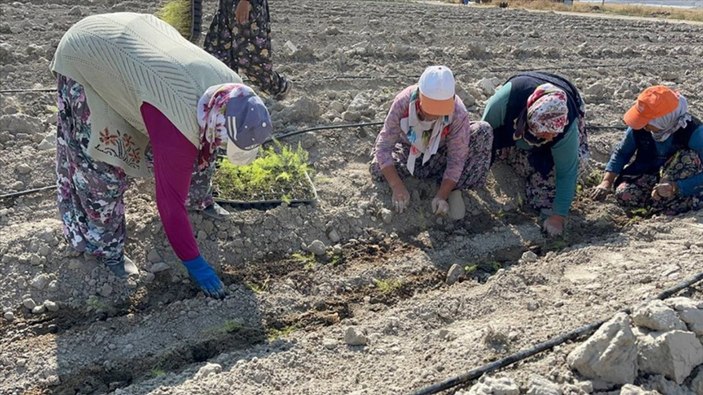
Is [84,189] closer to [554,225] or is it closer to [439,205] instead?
[439,205]

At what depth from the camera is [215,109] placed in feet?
8.62

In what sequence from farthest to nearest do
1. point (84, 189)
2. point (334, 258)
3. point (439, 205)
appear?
point (439, 205) → point (334, 258) → point (84, 189)

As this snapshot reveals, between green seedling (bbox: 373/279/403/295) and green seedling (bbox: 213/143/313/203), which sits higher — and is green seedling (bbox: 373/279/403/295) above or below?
below

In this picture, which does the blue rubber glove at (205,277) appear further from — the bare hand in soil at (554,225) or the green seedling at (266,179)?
the bare hand in soil at (554,225)

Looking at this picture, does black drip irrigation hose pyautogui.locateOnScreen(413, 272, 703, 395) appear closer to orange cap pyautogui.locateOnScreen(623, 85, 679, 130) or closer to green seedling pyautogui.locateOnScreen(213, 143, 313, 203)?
orange cap pyautogui.locateOnScreen(623, 85, 679, 130)

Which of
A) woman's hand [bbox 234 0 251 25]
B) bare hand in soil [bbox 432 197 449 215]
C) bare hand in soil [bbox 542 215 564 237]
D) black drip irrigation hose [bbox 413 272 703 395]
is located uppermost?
woman's hand [bbox 234 0 251 25]

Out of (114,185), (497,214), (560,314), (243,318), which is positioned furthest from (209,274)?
(497,214)

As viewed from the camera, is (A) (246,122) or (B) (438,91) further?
(B) (438,91)

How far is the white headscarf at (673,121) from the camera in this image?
3.95 metres

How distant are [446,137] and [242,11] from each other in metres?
1.95

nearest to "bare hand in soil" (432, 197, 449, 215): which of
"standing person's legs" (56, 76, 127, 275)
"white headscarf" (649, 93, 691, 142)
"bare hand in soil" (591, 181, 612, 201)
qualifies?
"bare hand in soil" (591, 181, 612, 201)

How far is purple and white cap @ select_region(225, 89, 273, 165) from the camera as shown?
2559mm

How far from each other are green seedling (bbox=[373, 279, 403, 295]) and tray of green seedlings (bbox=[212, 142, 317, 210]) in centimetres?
76

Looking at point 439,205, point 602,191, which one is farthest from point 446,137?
point 602,191
